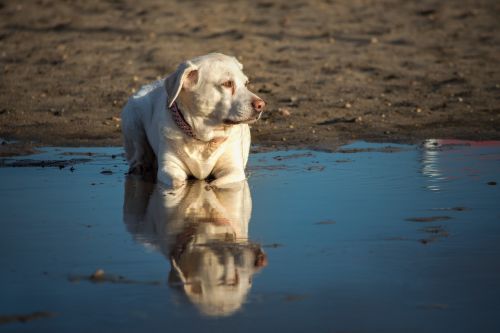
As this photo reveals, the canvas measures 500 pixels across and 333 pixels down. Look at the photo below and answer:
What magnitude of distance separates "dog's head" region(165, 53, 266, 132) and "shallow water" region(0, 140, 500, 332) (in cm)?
50

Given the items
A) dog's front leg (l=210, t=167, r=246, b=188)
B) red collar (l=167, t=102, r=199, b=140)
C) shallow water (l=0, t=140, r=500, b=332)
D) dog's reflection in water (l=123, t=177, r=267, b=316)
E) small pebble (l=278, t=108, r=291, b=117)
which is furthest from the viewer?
small pebble (l=278, t=108, r=291, b=117)

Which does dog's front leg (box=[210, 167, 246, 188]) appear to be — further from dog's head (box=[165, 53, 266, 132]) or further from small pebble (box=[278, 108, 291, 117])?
small pebble (box=[278, 108, 291, 117])

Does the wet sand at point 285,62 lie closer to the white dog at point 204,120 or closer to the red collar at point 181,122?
the white dog at point 204,120

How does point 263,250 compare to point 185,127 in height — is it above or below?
below

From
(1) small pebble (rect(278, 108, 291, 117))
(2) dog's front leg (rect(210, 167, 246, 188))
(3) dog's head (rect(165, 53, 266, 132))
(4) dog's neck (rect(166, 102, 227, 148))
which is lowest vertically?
(2) dog's front leg (rect(210, 167, 246, 188))

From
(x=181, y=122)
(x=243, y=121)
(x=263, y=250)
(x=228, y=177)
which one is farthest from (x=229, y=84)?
(x=263, y=250)

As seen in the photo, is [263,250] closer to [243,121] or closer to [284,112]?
[243,121]

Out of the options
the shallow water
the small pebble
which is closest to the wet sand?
the small pebble

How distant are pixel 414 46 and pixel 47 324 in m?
11.7

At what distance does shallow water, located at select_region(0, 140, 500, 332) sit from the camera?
13.2 feet

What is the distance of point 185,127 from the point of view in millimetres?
7477

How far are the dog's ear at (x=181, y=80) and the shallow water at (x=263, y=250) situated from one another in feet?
2.24

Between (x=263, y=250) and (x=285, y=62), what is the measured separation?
8.85m

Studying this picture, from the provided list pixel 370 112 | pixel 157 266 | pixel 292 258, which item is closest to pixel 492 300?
pixel 292 258
